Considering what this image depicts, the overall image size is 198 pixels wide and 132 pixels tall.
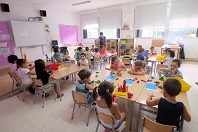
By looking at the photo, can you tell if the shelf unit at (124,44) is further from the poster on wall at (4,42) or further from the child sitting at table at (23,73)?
the poster on wall at (4,42)

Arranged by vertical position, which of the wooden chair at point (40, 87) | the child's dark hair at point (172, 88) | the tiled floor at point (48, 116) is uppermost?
the child's dark hair at point (172, 88)

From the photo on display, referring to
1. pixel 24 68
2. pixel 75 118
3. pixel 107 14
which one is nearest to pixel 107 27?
pixel 107 14

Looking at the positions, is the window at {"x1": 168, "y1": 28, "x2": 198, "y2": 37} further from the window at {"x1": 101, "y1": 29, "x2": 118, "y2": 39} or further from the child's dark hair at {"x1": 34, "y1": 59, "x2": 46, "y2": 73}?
the child's dark hair at {"x1": 34, "y1": 59, "x2": 46, "y2": 73}

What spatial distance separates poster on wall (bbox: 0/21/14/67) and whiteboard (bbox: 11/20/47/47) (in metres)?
0.27

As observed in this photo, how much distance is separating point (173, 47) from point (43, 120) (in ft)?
20.7

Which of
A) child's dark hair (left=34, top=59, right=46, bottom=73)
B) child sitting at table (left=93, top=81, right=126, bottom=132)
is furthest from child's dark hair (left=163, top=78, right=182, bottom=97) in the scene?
child's dark hair (left=34, top=59, right=46, bottom=73)

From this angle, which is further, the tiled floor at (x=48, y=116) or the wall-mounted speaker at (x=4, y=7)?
the wall-mounted speaker at (x=4, y=7)

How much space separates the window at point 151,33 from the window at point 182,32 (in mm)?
450

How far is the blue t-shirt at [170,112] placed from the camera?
131cm

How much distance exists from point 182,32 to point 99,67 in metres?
4.88

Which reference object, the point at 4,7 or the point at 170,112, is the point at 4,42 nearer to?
the point at 4,7

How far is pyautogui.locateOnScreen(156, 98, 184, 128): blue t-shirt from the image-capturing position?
1.31 meters

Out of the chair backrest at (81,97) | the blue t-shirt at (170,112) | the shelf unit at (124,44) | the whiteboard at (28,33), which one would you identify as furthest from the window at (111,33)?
the blue t-shirt at (170,112)

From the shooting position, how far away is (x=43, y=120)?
7.94 feet
